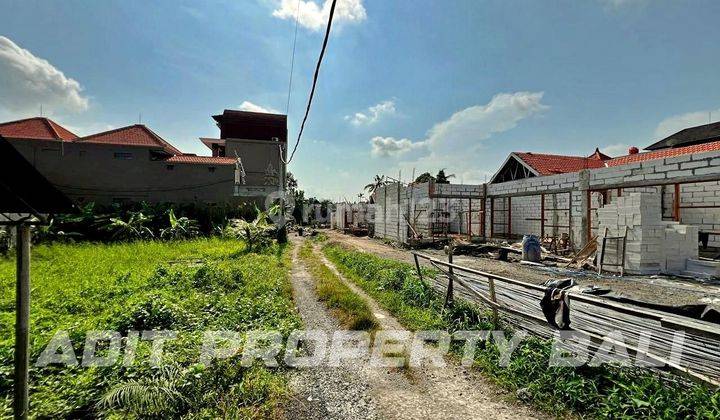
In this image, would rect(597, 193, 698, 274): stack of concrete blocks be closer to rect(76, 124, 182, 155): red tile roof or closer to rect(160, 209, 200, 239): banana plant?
rect(160, 209, 200, 239): banana plant

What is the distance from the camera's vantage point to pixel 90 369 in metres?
3.25

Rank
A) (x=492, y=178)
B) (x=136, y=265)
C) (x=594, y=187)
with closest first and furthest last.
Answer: (x=136, y=265) → (x=594, y=187) → (x=492, y=178)

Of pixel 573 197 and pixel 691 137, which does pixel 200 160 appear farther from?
pixel 691 137

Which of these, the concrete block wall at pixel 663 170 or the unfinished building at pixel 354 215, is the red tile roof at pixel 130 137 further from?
the concrete block wall at pixel 663 170

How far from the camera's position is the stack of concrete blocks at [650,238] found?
8469mm

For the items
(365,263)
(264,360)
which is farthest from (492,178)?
(264,360)

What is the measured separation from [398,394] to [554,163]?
22.0 metres

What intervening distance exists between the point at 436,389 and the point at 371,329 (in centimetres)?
174

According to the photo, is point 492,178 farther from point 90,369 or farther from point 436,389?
point 90,369

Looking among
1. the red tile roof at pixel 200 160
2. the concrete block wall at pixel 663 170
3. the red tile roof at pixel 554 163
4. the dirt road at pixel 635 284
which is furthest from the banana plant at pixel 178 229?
the red tile roof at pixel 554 163

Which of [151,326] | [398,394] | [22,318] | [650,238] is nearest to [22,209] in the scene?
[22,318]

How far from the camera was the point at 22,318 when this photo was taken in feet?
8.00

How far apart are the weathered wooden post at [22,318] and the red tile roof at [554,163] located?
21.0m

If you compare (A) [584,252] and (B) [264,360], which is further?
(A) [584,252]
